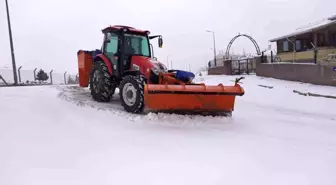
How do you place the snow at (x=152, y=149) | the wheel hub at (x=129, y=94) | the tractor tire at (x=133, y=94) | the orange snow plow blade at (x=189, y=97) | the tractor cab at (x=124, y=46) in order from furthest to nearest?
1. the tractor cab at (x=124, y=46)
2. the wheel hub at (x=129, y=94)
3. the tractor tire at (x=133, y=94)
4. the orange snow plow blade at (x=189, y=97)
5. the snow at (x=152, y=149)

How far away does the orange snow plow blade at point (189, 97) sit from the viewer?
20.0 ft

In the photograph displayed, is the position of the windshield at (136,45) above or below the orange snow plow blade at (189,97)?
above

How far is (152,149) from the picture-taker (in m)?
4.40

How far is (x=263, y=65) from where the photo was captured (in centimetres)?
1891

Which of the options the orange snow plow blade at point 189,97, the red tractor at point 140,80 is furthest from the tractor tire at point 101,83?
the orange snow plow blade at point 189,97

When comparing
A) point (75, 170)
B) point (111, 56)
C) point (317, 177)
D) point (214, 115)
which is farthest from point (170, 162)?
point (111, 56)

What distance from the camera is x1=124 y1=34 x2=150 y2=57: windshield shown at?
8.19 metres

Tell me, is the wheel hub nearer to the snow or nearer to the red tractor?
the red tractor

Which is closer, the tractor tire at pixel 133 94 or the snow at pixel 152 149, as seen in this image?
the snow at pixel 152 149

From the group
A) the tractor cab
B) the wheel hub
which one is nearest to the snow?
the wheel hub

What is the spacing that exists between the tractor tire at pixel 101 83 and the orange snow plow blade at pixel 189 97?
255cm

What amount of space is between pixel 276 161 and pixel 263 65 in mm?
15751

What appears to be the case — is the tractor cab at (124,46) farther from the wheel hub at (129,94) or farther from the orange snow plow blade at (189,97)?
the orange snow plow blade at (189,97)

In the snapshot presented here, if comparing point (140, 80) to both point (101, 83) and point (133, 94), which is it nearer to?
point (133, 94)
